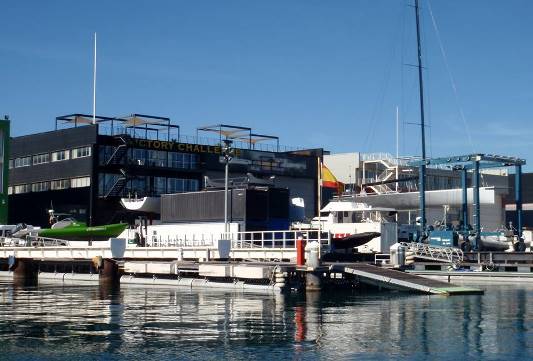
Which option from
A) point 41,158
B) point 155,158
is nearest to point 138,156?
point 155,158

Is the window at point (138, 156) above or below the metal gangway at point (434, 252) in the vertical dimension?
above

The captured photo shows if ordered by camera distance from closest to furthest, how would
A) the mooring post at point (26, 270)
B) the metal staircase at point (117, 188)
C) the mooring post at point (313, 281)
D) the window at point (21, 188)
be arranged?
the mooring post at point (313, 281), the mooring post at point (26, 270), the metal staircase at point (117, 188), the window at point (21, 188)

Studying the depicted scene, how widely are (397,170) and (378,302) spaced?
221 ft

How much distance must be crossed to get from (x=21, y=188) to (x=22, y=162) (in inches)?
130

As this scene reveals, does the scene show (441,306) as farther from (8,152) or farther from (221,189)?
(8,152)

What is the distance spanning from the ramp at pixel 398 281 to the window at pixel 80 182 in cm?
4960

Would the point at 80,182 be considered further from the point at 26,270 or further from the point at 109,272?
the point at 109,272

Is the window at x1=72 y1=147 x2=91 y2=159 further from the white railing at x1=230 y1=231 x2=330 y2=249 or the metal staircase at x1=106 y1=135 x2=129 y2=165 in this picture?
the white railing at x1=230 y1=231 x2=330 y2=249

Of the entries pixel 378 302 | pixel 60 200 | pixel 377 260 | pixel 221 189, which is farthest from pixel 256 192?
pixel 60 200

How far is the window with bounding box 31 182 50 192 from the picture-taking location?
97938mm

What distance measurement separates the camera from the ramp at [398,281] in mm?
46844

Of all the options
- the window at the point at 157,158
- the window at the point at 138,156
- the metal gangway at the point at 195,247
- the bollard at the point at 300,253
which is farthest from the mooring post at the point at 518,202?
the window at the point at 138,156

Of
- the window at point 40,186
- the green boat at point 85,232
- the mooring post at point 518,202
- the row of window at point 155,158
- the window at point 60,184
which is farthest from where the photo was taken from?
the window at point 40,186

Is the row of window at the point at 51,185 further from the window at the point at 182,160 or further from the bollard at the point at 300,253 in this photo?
the bollard at the point at 300,253
